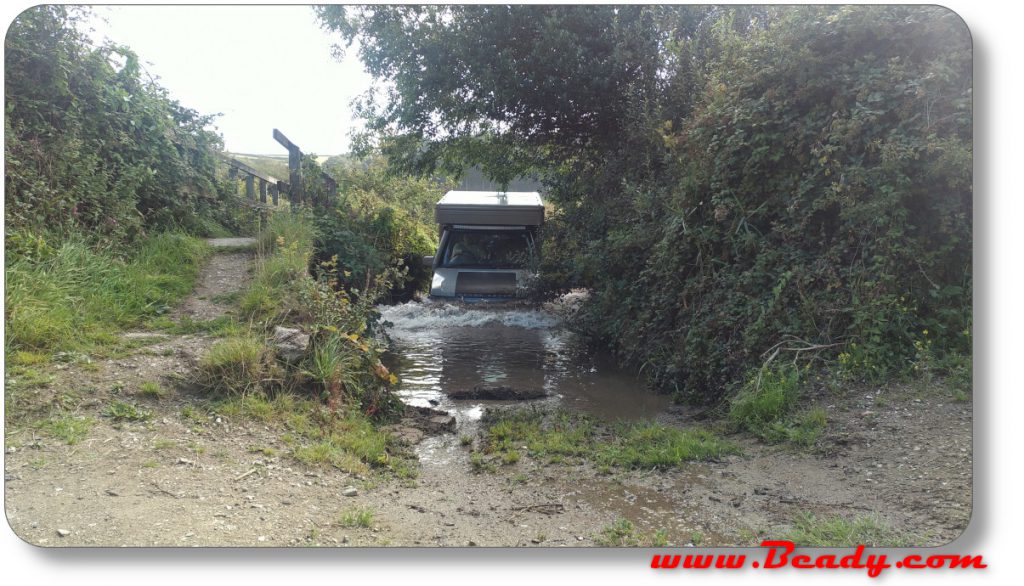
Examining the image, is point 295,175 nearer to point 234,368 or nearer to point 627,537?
point 234,368

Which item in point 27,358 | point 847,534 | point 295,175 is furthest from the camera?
point 295,175

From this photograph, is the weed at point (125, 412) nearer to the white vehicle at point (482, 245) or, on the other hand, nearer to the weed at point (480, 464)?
the weed at point (480, 464)

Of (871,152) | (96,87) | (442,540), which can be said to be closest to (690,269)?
(871,152)

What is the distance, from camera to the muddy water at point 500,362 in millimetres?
6852

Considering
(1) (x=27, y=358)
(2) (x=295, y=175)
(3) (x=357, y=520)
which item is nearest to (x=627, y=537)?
(3) (x=357, y=520)

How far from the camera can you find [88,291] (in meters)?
5.83

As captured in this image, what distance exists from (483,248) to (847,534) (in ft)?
30.7

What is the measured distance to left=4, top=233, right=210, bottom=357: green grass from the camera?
15.8ft

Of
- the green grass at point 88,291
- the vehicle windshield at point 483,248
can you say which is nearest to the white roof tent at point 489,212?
the vehicle windshield at point 483,248

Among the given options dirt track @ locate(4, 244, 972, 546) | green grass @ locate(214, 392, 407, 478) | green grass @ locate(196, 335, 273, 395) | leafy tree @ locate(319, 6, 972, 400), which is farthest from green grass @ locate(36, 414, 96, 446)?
leafy tree @ locate(319, 6, 972, 400)

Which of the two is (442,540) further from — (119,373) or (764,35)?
(764,35)

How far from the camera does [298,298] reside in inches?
256

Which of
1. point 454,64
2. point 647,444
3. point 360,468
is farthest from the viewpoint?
point 454,64

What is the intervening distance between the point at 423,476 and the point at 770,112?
4.37m
